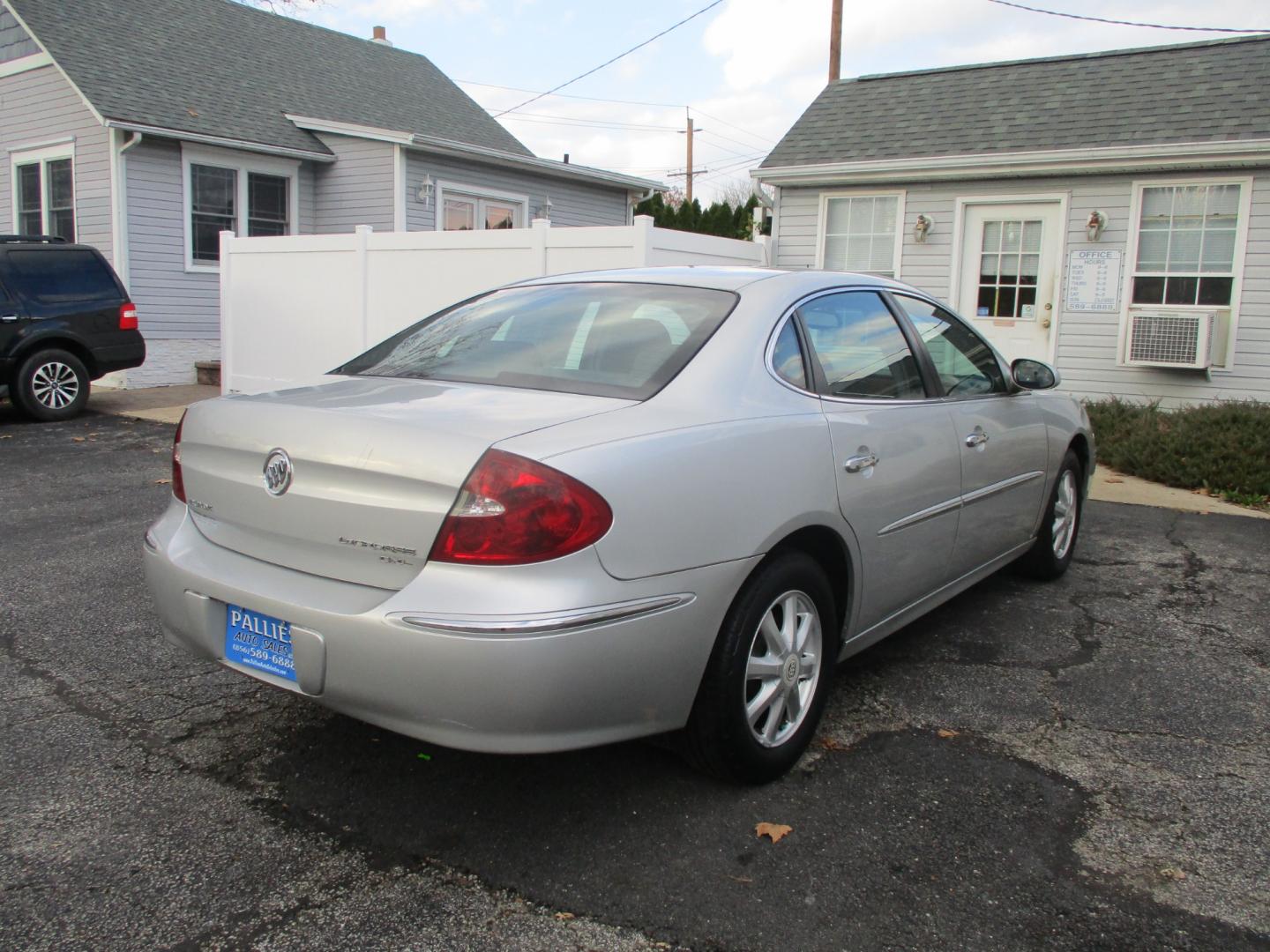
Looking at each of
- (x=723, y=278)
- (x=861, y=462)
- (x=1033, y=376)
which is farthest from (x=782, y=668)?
(x=1033, y=376)

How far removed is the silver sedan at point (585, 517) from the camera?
8.29ft

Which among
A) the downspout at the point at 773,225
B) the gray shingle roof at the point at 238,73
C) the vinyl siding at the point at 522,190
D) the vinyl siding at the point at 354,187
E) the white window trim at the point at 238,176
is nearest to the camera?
the downspout at the point at 773,225

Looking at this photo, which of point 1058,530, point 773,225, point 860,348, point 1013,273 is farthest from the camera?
point 773,225

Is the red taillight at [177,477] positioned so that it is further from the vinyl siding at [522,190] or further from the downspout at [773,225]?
the vinyl siding at [522,190]

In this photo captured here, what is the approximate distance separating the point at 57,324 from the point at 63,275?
0.56 meters

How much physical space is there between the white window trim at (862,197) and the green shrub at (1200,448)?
3428 mm

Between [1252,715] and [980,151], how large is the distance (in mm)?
8977

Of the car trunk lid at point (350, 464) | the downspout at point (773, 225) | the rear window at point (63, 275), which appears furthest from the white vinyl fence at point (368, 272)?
the car trunk lid at point (350, 464)

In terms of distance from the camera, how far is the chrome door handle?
3.38 metres

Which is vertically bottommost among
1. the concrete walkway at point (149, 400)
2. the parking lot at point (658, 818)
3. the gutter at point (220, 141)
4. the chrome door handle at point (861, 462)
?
the parking lot at point (658, 818)

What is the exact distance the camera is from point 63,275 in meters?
11.1

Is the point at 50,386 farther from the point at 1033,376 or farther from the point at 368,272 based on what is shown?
the point at 1033,376

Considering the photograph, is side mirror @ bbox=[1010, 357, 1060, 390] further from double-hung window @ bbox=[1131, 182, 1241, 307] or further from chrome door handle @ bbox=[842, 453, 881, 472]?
double-hung window @ bbox=[1131, 182, 1241, 307]

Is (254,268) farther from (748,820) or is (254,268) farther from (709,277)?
(748,820)
